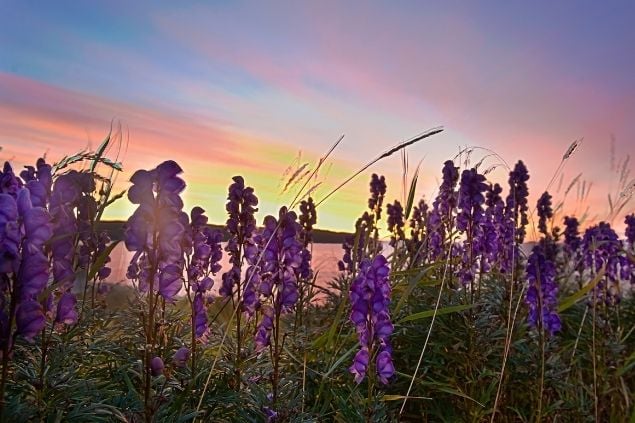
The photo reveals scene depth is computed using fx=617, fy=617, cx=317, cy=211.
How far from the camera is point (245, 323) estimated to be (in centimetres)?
474

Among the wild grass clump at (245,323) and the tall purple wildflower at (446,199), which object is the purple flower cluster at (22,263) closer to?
the wild grass clump at (245,323)

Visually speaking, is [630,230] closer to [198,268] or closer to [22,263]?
[198,268]

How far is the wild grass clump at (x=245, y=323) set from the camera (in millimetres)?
2396

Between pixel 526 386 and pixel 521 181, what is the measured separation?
3.70 m

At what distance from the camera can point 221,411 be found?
325 centimetres

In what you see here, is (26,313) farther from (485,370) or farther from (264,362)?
(485,370)

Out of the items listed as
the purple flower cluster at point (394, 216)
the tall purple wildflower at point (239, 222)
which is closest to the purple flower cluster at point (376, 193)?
the purple flower cluster at point (394, 216)

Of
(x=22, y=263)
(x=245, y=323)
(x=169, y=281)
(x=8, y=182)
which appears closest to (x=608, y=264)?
(x=245, y=323)

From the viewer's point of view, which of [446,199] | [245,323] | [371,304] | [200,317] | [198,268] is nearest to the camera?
[371,304]

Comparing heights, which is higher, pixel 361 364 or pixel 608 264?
pixel 608 264

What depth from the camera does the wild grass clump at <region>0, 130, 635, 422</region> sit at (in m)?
2.40

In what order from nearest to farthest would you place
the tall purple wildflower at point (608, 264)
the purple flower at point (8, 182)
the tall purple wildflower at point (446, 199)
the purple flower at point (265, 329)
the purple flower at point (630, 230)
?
the purple flower at point (8, 182) → the purple flower at point (265, 329) → the tall purple wildflower at point (446, 199) → the tall purple wildflower at point (608, 264) → the purple flower at point (630, 230)

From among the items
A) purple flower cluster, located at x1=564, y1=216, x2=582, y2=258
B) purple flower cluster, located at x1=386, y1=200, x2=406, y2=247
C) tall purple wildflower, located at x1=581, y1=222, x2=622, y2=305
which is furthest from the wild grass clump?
purple flower cluster, located at x1=564, y1=216, x2=582, y2=258

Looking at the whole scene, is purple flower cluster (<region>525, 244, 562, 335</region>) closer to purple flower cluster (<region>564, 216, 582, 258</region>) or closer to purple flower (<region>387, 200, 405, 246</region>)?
purple flower (<region>387, 200, 405, 246</region>)
